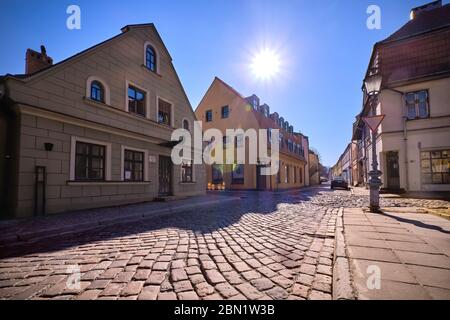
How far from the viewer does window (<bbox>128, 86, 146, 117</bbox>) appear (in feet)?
35.3

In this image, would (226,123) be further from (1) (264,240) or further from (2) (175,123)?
(1) (264,240)

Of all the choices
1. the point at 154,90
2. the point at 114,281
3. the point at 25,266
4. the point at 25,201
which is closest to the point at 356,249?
the point at 114,281

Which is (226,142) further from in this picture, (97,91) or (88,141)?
(88,141)

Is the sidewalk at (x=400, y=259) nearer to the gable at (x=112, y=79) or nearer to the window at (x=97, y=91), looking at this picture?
the gable at (x=112, y=79)

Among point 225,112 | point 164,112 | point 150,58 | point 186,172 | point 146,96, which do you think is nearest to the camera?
point 146,96

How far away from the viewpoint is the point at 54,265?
3.11 m

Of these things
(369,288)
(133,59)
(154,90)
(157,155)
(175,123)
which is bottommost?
(369,288)

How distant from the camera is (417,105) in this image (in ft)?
45.2

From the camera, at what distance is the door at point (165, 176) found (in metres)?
12.4

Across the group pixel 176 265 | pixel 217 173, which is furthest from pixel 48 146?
pixel 217 173

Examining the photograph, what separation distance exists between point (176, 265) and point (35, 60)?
1223 cm

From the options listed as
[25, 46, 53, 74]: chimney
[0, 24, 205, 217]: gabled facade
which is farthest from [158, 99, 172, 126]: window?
[25, 46, 53, 74]: chimney

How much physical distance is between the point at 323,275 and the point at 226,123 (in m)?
21.7

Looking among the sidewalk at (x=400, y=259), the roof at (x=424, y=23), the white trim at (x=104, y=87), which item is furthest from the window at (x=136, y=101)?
the roof at (x=424, y=23)
